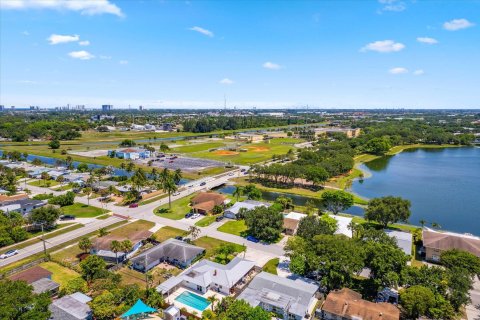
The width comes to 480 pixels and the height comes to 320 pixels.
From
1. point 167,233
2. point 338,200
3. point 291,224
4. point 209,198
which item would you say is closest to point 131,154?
point 209,198

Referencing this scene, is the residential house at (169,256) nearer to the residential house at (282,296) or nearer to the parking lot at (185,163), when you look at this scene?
the residential house at (282,296)

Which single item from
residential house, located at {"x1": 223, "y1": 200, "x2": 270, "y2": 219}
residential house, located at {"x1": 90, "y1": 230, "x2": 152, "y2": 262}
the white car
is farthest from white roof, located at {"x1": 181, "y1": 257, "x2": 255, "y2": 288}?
the white car

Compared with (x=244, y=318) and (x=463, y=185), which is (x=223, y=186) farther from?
(x=463, y=185)

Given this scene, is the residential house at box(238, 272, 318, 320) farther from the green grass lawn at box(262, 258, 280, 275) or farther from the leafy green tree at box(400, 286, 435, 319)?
the leafy green tree at box(400, 286, 435, 319)

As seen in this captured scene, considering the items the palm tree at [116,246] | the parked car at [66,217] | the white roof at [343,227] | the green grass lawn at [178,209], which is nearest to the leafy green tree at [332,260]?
the white roof at [343,227]

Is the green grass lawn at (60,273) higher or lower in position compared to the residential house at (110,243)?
lower

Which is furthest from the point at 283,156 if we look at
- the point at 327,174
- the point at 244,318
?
the point at 244,318
